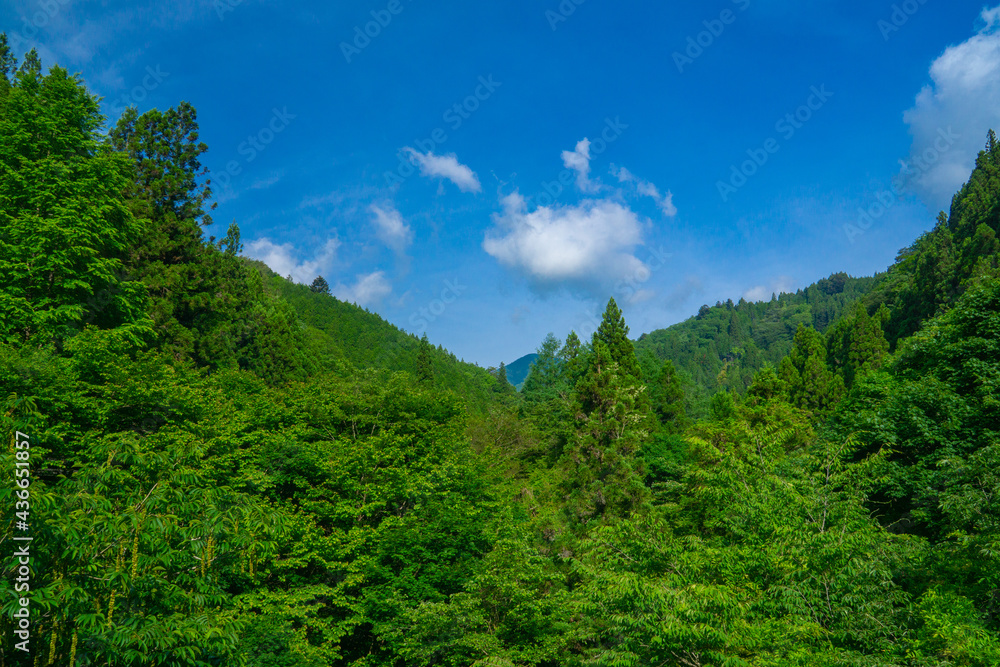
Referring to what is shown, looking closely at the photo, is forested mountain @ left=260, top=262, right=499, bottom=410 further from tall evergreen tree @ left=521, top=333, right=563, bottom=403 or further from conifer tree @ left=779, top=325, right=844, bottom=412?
conifer tree @ left=779, top=325, right=844, bottom=412

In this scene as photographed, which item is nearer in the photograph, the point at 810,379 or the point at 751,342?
the point at 810,379

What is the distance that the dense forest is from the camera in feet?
19.9

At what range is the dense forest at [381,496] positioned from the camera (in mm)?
6070

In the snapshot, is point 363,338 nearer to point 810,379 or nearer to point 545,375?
point 545,375

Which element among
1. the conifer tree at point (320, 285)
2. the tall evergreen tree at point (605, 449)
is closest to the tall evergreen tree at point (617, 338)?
the tall evergreen tree at point (605, 449)

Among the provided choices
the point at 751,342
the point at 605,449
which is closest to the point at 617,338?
the point at 605,449

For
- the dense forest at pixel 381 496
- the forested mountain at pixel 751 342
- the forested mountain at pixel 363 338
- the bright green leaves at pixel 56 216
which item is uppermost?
the forested mountain at pixel 751 342

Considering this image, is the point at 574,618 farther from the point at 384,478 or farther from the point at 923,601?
the point at 923,601

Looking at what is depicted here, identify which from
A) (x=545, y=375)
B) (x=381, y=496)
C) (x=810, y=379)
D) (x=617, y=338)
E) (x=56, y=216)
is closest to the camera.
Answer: (x=56, y=216)

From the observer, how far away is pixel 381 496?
715 inches

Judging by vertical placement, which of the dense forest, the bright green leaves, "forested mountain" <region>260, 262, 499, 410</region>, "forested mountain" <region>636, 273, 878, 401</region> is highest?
"forested mountain" <region>636, 273, 878, 401</region>

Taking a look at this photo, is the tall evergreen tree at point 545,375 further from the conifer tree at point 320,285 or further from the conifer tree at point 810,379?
the conifer tree at point 320,285

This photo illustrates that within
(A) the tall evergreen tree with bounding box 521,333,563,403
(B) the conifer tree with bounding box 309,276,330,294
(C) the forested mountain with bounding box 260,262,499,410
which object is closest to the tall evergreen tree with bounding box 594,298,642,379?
(A) the tall evergreen tree with bounding box 521,333,563,403

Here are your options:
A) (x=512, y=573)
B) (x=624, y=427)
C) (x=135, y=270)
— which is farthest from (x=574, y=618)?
(x=135, y=270)
